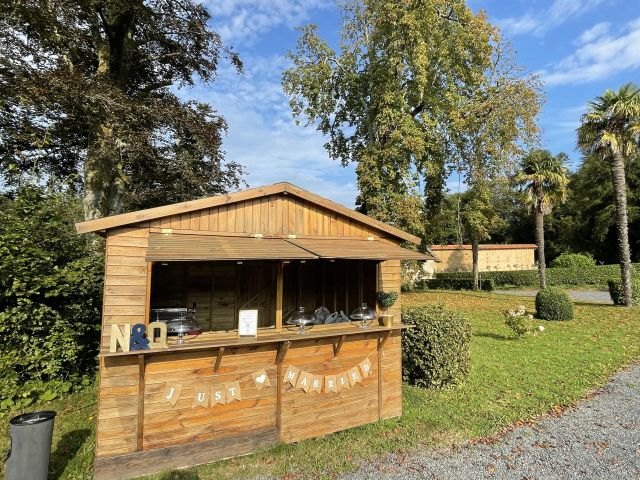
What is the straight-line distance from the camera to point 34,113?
9.30 m

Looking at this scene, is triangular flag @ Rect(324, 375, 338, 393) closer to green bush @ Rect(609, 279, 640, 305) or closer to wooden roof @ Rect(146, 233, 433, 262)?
wooden roof @ Rect(146, 233, 433, 262)

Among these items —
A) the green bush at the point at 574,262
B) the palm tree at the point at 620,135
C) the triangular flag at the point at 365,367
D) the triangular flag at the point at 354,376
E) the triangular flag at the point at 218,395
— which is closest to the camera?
the triangular flag at the point at 218,395

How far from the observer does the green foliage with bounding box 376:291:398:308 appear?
5.98 metres

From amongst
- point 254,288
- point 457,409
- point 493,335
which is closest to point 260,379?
point 254,288

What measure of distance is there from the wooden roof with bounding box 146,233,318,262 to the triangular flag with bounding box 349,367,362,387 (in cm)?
197

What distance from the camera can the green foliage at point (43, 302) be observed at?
5.87 metres

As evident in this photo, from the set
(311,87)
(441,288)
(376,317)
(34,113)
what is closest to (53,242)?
(34,113)

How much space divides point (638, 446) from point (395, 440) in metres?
3.13

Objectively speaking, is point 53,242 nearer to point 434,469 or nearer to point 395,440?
point 395,440

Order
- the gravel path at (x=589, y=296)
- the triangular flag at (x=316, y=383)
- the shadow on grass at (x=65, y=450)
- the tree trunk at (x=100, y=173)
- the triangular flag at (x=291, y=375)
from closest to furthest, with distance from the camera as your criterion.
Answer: the shadow on grass at (x=65, y=450), the triangular flag at (x=291, y=375), the triangular flag at (x=316, y=383), the tree trunk at (x=100, y=173), the gravel path at (x=589, y=296)

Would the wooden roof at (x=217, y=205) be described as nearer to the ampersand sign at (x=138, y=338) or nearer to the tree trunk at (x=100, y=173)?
the ampersand sign at (x=138, y=338)

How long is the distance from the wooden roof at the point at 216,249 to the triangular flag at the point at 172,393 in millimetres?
1535

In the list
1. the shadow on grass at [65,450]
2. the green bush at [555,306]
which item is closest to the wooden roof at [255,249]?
the shadow on grass at [65,450]

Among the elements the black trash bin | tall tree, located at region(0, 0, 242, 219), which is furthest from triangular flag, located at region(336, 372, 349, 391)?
tall tree, located at region(0, 0, 242, 219)
